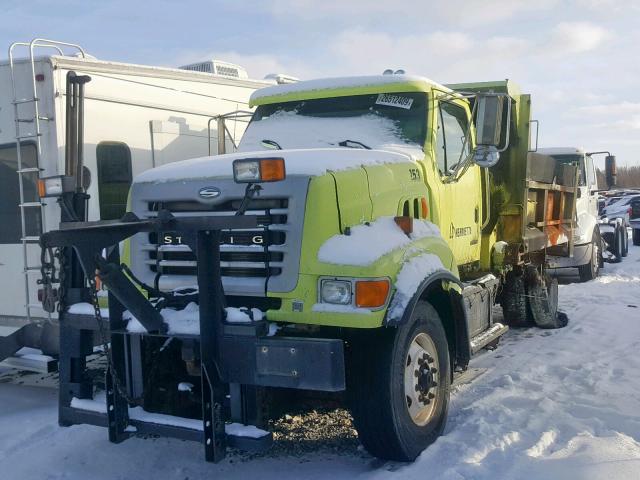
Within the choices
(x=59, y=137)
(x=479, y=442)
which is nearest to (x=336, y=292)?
(x=479, y=442)

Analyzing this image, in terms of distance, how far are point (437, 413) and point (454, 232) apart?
1.78m

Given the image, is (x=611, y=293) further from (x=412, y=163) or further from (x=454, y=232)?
(x=412, y=163)

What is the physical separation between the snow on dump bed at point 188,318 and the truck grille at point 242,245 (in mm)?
268

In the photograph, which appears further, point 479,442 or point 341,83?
point 341,83

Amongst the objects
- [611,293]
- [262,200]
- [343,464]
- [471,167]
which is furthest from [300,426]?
[611,293]

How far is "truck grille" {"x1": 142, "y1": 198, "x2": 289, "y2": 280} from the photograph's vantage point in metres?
Answer: 4.18

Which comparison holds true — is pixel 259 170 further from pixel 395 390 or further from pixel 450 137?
pixel 450 137

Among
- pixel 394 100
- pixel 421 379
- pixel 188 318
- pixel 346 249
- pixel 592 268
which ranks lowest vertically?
pixel 592 268

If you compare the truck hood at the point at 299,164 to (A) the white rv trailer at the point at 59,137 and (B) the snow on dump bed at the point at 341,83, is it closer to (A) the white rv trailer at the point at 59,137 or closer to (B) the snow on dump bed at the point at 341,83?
(B) the snow on dump bed at the point at 341,83

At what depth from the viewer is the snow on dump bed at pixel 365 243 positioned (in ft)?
13.3

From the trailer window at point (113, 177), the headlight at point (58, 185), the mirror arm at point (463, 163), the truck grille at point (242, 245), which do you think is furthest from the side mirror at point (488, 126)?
the trailer window at point (113, 177)

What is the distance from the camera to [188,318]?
13.4 feet

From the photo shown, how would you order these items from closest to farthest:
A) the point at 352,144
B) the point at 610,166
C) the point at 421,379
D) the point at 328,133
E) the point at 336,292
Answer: the point at 336,292 < the point at 421,379 < the point at 352,144 < the point at 328,133 < the point at 610,166

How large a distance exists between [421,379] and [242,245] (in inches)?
58.2
